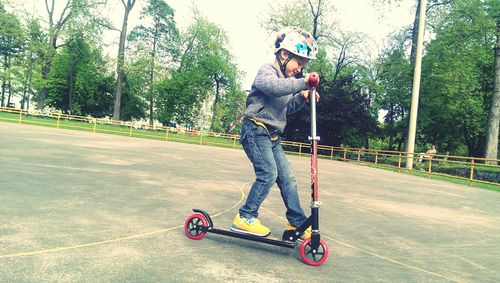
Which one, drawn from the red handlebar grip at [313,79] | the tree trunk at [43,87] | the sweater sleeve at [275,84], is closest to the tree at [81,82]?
the tree trunk at [43,87]

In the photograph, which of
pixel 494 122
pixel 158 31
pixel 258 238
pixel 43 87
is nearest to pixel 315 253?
pixel 258 238

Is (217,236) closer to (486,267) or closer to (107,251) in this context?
(107,251)

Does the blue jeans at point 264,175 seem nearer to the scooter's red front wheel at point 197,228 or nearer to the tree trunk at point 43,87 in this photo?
the scooter's red front wheel at point 197,228

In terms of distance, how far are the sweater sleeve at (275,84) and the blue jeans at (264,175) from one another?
412 millimetres

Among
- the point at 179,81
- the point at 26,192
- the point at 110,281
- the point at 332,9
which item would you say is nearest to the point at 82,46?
the point at 179,81

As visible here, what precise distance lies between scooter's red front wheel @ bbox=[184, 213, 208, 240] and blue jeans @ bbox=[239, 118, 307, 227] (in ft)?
1.33

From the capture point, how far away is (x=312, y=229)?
10.2 feet

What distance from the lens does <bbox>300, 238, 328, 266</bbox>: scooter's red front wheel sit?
3.09 meters

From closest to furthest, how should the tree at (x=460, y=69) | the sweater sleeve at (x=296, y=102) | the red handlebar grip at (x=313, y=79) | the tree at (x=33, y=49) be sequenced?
1. the red handlebar grip at (x=313, y=79)
2. the sweater sleeve at (x=296, y=102)
3. the tree at (x=460, y=69)
4. the tree at (x=33, y=49)

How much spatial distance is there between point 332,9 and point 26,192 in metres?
33.3

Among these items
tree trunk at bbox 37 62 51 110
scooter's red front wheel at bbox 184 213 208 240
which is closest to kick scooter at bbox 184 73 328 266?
scooter's red front wheel at bbox 184 213 208 240

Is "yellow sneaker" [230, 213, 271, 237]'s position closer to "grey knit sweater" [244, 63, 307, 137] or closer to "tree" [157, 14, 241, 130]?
"grey knit sweater" [244, 63, 307, 137]

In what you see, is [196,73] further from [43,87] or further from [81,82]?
[43,87]

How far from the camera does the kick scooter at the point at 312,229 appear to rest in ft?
10.2
